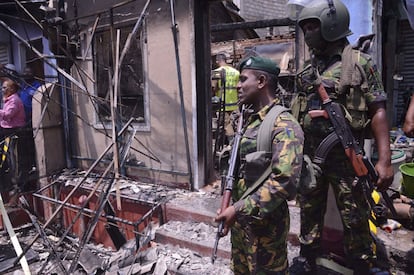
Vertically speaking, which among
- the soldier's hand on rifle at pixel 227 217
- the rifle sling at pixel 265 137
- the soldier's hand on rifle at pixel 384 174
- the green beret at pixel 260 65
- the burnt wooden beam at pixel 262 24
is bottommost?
the soldier's hand on rifle at pixel 227 217

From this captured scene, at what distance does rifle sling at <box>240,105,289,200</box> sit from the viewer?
2014 mm

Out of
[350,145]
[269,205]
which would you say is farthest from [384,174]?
[269,205]

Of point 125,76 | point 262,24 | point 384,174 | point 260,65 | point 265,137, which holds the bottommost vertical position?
point 384,174

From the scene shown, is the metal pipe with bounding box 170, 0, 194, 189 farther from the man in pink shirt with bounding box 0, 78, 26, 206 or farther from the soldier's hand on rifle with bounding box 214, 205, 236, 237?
the man in pink shirt with bounding box 0, 78, 26, 206

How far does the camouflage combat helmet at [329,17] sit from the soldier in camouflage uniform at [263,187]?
67 cm

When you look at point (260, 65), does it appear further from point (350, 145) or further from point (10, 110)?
point (10, 110)

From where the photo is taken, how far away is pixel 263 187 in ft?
6.52

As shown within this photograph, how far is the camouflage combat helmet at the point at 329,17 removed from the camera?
8.05ft

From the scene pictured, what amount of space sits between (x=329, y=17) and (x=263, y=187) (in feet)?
4.56

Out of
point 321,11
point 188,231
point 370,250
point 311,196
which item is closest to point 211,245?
point 188,231

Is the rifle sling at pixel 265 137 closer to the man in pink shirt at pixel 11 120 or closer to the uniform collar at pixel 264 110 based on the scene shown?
the uniform collar at pixel 264 110

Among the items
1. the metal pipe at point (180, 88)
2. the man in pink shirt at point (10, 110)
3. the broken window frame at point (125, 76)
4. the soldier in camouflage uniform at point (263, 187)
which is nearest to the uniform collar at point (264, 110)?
the soldier in camouflage uniform at point (263, 187)

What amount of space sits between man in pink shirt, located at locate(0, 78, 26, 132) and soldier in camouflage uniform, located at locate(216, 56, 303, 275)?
204 inches

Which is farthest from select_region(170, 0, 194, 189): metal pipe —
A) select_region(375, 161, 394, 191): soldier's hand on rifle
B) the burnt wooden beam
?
select_region(375, 161, 394, 191): soldier's hand on rifle
